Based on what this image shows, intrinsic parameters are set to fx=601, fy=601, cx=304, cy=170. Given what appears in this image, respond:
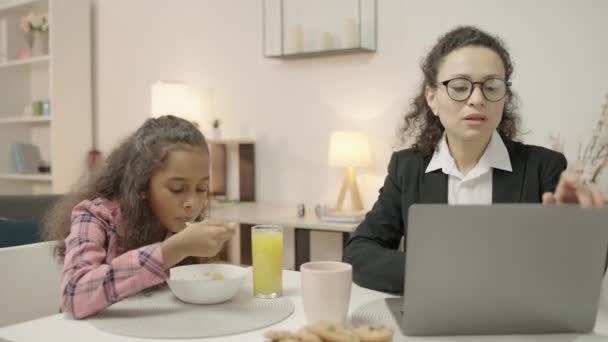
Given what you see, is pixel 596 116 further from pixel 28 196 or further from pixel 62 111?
pixel 62 111

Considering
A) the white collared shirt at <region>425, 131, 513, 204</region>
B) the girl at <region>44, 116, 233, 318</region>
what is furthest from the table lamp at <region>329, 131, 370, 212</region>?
the girl at <region>44, 116, 233, 318</region>

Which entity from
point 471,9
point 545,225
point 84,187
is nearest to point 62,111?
point 471,9

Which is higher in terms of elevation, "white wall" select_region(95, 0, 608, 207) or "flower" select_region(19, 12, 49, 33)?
"flower" select_region(19, 12, 49, 33)

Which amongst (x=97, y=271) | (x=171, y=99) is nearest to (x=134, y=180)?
(x=97, y=271)

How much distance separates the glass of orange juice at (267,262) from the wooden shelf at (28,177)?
3.55 meters

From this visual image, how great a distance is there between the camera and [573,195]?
0.86 metres

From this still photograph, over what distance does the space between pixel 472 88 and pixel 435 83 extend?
0.14 m

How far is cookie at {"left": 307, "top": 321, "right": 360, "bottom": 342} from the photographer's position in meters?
0.76

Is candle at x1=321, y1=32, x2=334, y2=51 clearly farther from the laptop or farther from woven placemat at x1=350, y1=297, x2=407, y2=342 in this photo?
the laptop

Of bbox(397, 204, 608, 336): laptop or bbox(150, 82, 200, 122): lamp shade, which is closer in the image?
bbox(397, 204, 608, 336): laptop

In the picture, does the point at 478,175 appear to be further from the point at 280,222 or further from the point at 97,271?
the point at 280,222

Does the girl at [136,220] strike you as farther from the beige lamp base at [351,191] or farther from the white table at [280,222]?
the beige lamp base at [351,191]

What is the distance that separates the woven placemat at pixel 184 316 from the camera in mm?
900

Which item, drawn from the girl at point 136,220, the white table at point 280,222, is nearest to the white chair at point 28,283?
the girl at point 136,220
